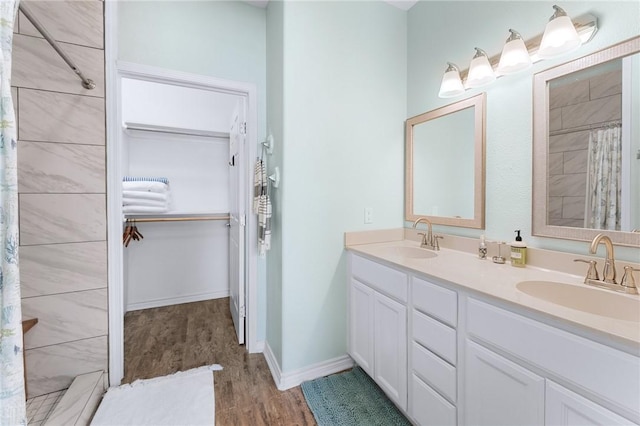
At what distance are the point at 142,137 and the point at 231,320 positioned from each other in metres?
2.08

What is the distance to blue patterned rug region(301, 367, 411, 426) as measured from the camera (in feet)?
4.89

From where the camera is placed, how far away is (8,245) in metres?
0.71

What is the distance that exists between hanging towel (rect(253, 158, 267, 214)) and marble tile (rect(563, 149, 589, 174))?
64.4 inches

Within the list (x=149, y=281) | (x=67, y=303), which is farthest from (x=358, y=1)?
(x=149, y=281)

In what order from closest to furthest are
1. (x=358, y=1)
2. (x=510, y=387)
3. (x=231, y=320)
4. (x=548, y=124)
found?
(x=510, y=387)
(x=548, y=124)
(x=358, y=1)
(x=231, y=320)

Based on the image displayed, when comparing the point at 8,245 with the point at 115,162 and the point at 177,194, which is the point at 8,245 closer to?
the point at 115,162

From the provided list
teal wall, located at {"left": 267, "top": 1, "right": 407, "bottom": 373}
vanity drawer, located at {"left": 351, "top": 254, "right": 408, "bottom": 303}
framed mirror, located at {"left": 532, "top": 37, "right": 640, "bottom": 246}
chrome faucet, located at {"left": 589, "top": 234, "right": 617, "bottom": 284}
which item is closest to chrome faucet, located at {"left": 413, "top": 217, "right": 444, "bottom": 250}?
teal wall, located at {"left": 267, "top": 1, "right": 407, "bottom": 373}

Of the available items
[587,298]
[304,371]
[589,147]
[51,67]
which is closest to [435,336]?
[587,298]

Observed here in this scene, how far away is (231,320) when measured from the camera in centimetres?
268

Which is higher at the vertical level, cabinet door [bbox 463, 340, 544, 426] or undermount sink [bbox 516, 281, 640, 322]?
undermount sink [bbox 516, 281, 640, 322]

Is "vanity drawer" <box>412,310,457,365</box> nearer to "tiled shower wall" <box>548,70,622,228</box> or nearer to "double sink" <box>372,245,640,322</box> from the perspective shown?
"double sink" <box>372,245,640,322</box>

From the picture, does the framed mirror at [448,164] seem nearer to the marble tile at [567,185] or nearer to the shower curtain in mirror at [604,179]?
the marble tile at [567,185]

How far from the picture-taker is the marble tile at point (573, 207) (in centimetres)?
124

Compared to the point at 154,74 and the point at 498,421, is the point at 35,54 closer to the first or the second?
the point at 154,74
